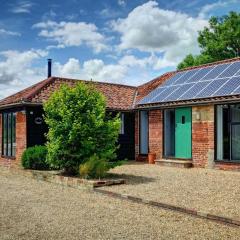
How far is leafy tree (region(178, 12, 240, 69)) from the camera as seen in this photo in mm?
35416

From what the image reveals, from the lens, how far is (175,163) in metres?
16.3

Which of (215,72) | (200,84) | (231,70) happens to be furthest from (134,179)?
(215,72)

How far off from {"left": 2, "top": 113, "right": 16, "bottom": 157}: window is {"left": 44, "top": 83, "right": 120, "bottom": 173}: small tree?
19.5ft

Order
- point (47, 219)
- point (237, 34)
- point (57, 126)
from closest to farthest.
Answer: point (47, 219) → point (57, 126) → point (237, 34)

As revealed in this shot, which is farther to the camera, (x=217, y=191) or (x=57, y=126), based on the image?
(x=57, y=126)

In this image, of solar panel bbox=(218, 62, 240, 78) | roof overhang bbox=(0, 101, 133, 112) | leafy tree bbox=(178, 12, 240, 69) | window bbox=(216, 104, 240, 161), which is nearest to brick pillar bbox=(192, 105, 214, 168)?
window bbox=(216, 104, 240, 161)

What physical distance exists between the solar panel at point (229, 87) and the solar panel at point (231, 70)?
0.88 metres

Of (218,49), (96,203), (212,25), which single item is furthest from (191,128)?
(212,25)

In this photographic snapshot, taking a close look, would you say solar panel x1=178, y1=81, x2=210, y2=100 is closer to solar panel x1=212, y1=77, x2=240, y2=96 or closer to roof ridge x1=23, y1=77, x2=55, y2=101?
solar panel x1=212, y1=77, x2=240, y2=96

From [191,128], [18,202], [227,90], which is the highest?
[227,90]

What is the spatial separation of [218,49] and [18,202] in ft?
97.1

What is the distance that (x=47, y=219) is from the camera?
759cm

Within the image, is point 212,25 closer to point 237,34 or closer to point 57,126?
point 237,34

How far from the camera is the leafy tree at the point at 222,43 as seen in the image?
35416 mm
